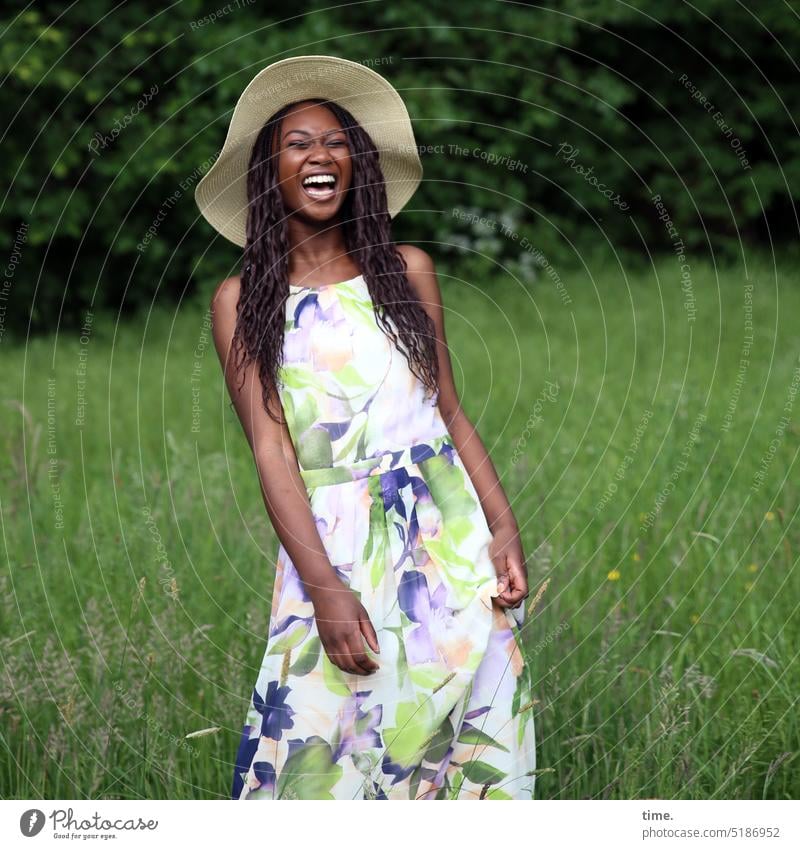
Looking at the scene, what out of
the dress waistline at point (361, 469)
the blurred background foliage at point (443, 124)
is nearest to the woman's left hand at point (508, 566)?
the dress waistline at point (361, 469)

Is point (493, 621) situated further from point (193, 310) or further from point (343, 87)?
point (193, 310)

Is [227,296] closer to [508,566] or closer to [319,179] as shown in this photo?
[319,179]

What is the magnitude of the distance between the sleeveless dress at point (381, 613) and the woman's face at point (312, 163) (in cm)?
15

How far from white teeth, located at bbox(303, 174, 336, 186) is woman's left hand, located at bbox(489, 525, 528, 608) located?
0.67 metres

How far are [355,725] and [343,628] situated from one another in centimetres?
21

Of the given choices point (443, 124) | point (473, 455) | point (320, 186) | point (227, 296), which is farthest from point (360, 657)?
point (443, 124)

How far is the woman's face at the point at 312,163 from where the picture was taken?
2.04 m

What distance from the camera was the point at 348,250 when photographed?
84.1 inches

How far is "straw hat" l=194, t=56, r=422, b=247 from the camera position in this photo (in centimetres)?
206

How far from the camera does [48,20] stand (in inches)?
341

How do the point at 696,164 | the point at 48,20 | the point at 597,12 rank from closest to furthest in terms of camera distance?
the point at 597,12, the point at 48,20, the point at 696,164

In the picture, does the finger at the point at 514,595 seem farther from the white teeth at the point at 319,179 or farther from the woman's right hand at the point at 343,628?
the white teeth at the point at 319,179
